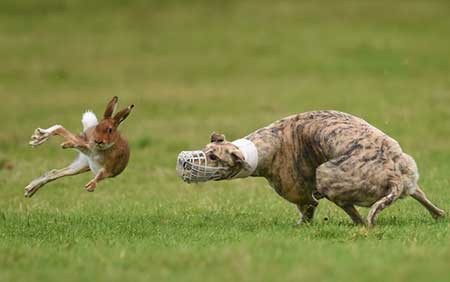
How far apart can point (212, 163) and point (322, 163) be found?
1062 mm

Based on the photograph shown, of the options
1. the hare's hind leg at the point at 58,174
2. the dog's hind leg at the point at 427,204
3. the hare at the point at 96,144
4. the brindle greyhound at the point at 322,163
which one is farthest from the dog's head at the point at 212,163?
the dog's hind leg at the point at 427,204

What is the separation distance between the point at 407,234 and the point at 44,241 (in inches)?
126

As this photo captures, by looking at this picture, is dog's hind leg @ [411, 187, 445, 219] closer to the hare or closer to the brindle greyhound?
the brindle greyhound

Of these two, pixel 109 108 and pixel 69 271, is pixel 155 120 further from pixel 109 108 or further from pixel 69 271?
pixel 69 271

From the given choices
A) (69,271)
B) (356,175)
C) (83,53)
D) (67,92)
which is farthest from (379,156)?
(83,53)

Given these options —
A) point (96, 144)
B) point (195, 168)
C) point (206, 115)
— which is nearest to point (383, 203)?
point (195, 168)

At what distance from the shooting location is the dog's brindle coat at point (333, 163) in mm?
10297

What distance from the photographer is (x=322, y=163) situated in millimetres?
10742

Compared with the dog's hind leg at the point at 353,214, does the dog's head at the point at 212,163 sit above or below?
above

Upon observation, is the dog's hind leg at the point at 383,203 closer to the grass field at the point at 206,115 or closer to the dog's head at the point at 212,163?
the grass field at the point at 206,115

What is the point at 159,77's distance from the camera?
28.7m

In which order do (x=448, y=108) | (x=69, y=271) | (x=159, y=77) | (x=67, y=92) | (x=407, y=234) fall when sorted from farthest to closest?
1. (x=159, y=77)
2. (x=67, y=92)
3. (x=448, y=108)
4. (x=407, y=234)
5. (x=69, y=271)

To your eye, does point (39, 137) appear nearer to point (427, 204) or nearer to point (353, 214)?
point (353, 214)

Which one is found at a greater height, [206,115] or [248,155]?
[248,155]
